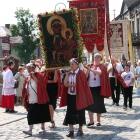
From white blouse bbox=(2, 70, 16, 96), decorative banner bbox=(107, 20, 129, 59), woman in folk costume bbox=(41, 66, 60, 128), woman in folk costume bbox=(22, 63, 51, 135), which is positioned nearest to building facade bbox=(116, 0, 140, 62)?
decorative banner bbox=(107, 20, 129, 59)

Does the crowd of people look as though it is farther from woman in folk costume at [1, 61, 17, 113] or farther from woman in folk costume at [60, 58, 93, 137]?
woman in folk costume at [1, 61, 17, 113]

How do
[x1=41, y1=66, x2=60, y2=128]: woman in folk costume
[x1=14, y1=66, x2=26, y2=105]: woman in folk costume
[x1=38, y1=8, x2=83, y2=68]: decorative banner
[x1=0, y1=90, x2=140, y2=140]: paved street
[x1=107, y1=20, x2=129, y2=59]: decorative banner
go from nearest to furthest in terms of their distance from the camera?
[x1=0, y1=90, x2=140, y2=140]: paved street, [x1=38, y1=8, x2=83, y2=68]: decorative banner, [x1=41, y1=66, x2=60, y2=128]: woman in folk costume, [x1=14, y1=66, x2=26, y2=105]: woman in folk costume, [x1=107, y1=20, x2=129, y2=59]: decorative banner

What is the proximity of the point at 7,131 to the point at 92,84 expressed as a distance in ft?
8.03

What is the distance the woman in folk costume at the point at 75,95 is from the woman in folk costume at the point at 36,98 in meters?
0.57

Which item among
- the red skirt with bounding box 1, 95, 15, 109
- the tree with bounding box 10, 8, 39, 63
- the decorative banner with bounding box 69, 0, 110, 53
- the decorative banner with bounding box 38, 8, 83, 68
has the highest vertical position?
the tree with bounding box 10, 8, 39, 63

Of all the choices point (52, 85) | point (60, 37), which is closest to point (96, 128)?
point (52, 85)

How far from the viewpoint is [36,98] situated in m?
9.17

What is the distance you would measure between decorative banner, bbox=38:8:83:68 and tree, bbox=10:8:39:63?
64.0m

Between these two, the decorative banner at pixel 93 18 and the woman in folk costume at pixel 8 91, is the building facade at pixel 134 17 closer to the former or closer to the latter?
the decorative banner at pixel 93 18

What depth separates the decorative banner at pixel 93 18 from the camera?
533 inches

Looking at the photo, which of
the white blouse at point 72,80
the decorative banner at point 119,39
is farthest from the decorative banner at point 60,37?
the decorative banner at point 119,39

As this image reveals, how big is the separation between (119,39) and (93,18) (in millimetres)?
4657

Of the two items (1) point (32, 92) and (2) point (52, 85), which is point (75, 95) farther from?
(2) point (52, 85)

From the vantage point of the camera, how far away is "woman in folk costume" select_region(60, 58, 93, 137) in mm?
8820
